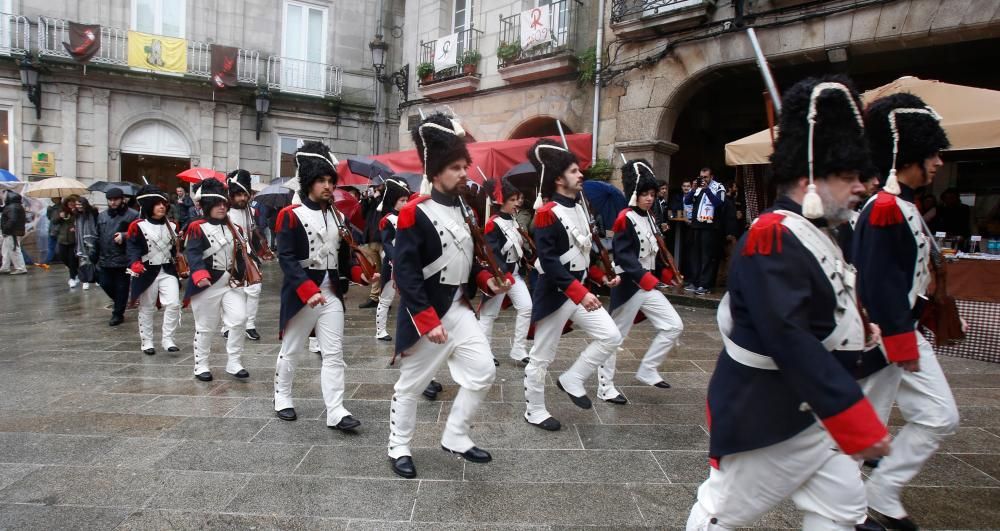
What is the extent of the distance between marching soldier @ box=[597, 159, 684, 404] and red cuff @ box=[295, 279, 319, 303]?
2433mm

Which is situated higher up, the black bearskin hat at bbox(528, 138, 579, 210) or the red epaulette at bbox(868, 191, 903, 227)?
the black bearskin hat at bbox(528, 138, 579, 210)

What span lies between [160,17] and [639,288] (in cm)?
2038

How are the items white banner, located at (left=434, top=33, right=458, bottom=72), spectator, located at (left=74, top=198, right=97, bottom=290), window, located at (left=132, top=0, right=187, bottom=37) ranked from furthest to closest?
window, located at (left=132, top=0, right=187, bottom=37) < white banner, located at (left=434, top=33, right=458, bottom=72) < spectator, located at (left=74, top=198, right=97, bottom=290)

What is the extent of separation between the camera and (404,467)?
3.62 meters

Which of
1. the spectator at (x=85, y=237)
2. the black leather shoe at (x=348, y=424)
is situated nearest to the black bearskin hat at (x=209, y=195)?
the black leather shoe at (x=348, y=424)

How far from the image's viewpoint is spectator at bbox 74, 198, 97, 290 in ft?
38.3

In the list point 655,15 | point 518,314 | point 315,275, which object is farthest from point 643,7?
point 315,275

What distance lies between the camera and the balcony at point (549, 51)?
12883 millimetres

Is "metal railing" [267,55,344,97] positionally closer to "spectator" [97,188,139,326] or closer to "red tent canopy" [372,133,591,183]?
"red tent canopy" [372,133,591,183]

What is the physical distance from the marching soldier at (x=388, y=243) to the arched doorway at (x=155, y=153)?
1517 centimetres

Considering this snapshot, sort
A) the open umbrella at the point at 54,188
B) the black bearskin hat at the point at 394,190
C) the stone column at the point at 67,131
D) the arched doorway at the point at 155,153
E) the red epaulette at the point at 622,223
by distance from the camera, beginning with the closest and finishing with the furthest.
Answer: the red epaulette at the point at 622,223 → the black bearskin hat at the point at 394,190 → the open umbrella at the point at 54,188 → the stone column at the point at 67,131 → the arched doorway at the point at 155,153

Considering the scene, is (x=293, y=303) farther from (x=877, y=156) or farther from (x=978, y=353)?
(x=978, y=353)

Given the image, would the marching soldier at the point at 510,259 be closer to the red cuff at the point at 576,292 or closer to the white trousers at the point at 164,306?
the red cuff at the point at 576,292

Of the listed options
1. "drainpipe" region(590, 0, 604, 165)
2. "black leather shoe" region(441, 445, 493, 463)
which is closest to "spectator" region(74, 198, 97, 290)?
"drainpipe" region(590, 0, 604, 165)
